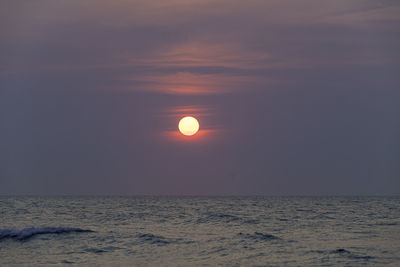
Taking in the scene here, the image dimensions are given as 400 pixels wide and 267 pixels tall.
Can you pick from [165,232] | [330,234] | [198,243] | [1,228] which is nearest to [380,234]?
[330,234]

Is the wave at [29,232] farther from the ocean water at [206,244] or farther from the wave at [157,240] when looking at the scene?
the wave at [157,240]

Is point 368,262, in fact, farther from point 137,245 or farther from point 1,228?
point 1,228

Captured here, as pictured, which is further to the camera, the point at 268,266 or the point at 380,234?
the point at 380,234

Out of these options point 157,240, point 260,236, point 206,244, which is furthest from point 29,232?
point 260,236

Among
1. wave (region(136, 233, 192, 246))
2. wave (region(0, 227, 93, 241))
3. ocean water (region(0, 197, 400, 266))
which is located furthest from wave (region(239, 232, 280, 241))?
wave (region(0, 227, 93, 241))

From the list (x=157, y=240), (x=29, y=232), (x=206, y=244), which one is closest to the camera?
(x=206, y=244)

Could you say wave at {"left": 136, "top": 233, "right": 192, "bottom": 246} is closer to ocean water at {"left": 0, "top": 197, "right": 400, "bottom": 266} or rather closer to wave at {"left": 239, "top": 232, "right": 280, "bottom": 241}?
ocean water at {"left": 0, "top": 197, "right": 400, "bottom": 266}

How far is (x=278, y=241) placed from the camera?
3697cm

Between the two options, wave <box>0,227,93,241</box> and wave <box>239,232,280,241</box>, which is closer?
wave <box>239,232,280,241</box>

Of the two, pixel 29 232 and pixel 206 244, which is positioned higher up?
pixel 29 232

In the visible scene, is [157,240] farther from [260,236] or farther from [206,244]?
[260,236]

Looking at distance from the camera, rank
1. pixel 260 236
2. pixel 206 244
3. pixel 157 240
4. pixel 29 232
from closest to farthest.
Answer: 1. pixel 206 244
2. pixel 157 240
3. pixel 260 236
4. pixel 29 232

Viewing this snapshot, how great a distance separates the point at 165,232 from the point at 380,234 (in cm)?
1901

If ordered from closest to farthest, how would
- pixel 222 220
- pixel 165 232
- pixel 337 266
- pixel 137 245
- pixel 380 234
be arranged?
pixel 337 266 < pixel 137 245 < pixel 380 234 < pixel 165 232 < pixel 222 220
